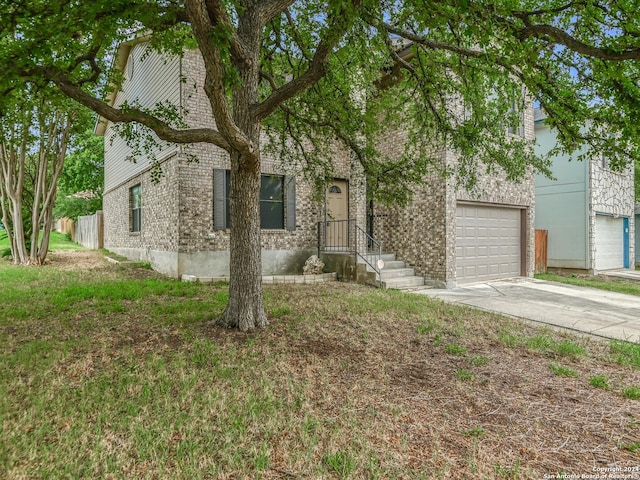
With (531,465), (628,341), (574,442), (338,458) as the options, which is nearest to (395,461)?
(338,458)

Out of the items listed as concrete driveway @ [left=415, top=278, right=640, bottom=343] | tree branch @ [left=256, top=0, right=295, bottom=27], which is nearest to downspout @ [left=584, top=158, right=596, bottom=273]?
concrete driveway @ [left=415, top=278, right=640, bottom=343]

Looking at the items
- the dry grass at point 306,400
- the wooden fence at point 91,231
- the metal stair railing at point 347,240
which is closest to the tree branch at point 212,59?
the dry grass at point 306,400

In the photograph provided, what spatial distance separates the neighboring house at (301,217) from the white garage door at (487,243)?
28 mm

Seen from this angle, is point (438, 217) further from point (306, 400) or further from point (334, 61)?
point (306, 400)

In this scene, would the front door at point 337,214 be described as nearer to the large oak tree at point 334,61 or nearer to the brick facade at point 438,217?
the brick facade at point 438,217

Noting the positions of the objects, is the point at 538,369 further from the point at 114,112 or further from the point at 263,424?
the point at 114,112

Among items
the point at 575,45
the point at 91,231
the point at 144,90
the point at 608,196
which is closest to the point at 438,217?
the point at 575,45

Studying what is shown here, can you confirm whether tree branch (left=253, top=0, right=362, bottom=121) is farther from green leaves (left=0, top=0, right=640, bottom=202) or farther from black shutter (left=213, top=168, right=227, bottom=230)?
black shutter (left=213, top=168, right=227, bottom=230)

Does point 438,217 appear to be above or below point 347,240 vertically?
above

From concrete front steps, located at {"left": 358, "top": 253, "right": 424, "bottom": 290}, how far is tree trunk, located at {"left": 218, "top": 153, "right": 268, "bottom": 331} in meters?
4.43

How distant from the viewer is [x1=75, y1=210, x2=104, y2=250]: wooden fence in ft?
58.6

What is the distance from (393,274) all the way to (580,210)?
8.70 m

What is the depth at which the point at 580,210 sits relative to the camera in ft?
43.6

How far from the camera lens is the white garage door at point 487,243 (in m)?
9.62
